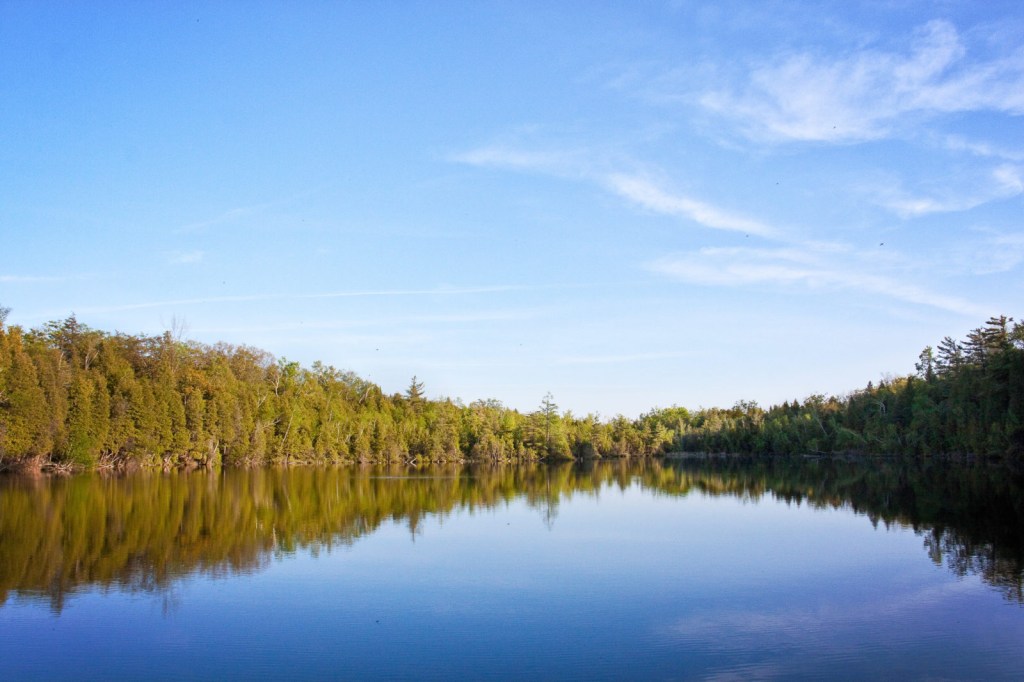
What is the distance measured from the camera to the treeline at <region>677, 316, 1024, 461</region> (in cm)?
5900

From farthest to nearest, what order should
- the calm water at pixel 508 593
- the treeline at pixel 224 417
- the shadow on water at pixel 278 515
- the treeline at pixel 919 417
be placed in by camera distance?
the treeline at pixel 919 417, the treeline at pixel 224 417, the shadow on water at pixel 278 515, the calm water at pixel 508 593

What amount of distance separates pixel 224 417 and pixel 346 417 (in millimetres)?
24246

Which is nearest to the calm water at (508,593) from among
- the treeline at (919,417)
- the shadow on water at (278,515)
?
the shadow on water at (278,515)

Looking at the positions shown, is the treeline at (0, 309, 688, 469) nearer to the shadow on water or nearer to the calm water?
the shadow on water

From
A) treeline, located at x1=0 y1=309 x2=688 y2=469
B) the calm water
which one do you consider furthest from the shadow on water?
treeline, located at x1=0 y1=309 x2=688 y2=469

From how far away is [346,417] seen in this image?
303 feet

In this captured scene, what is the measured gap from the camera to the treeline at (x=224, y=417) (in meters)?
52.2

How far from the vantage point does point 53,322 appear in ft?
212

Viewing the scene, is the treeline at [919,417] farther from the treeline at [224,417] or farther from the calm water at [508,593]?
the calm water at [508,593]

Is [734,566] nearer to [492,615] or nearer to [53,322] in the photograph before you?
[492,615]

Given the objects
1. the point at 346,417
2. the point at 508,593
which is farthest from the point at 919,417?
the point at 508,593

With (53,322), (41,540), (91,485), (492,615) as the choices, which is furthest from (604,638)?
(53,322)

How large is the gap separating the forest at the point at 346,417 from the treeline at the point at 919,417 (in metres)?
0.18

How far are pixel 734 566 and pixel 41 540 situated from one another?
1978cm
